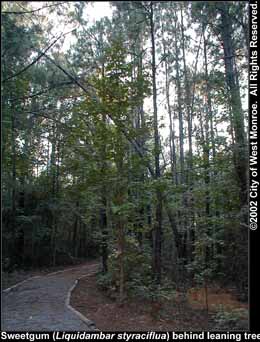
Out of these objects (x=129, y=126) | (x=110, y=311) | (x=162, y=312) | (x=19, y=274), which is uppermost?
(x=129, y=126)

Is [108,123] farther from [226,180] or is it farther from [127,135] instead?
[226,180]

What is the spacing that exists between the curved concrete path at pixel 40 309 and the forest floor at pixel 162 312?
35cm

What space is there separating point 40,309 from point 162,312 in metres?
2.82

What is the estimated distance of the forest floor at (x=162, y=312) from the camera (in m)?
6.99

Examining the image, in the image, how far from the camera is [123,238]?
8781mm

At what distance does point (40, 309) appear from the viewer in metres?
8.33

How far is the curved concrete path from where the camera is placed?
6812mm

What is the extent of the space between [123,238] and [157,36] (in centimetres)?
814

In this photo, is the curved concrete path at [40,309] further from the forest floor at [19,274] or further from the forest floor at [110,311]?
the forest floor at [19,274]

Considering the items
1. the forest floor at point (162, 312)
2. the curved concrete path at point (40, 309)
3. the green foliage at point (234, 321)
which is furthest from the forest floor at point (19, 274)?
the green foliage at point (234, 321)

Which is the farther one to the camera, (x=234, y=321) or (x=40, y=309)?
(x=40, y=309)

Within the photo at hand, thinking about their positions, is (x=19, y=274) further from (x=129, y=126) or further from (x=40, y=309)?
(x=129, y=126)

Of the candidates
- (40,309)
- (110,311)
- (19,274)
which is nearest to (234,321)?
(110,311)

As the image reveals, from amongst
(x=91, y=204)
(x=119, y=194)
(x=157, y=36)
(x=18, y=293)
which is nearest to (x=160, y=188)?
(x=119, y=194)
